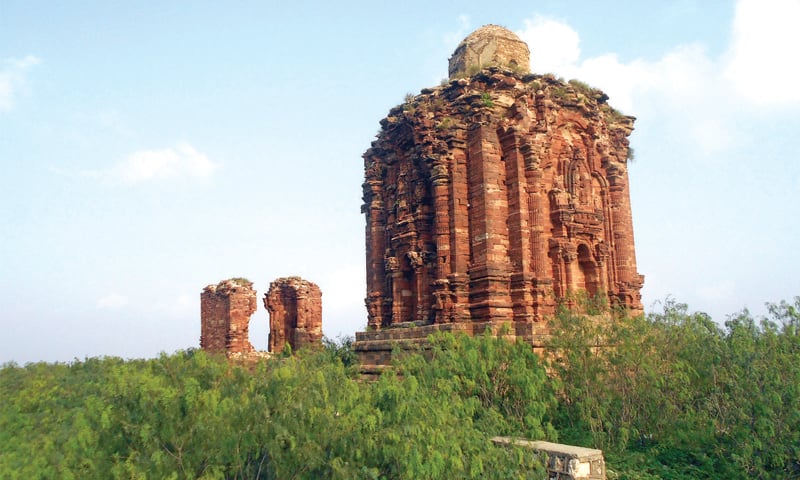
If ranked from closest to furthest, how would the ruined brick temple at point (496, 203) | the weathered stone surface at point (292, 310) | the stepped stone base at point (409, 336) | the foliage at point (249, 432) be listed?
the foliage at point (249, 432) < the stepped stone base at point (409, 336) < the ruined brick temple at point (496, 203) < the weathered stone surface at point (292, 310)

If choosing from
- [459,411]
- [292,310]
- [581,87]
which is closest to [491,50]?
[581,87]

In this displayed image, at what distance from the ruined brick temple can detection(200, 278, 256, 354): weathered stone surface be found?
44.2 ft

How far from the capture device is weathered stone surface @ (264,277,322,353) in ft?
94.8

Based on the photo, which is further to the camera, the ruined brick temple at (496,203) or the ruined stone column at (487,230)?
the ruined brick temple at (496,203)

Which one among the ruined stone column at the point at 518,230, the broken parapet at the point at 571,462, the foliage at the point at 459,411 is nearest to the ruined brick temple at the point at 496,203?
the ruined stone column at the point at 518,230

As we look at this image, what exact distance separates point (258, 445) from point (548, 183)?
36.7 ft

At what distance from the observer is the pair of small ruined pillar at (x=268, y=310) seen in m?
28.7

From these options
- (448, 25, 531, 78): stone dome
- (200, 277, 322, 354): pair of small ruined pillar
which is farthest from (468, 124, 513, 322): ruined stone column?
(200, 277, 322, 354): pair of small ruined pillar

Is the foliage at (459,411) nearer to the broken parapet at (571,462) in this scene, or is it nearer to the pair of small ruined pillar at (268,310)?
the broken parapet at (571,462)

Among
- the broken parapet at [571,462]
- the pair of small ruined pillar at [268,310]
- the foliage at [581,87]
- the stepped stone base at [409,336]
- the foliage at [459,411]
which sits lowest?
the broken parapet at [571,462]

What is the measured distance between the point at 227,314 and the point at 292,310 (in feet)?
10.7

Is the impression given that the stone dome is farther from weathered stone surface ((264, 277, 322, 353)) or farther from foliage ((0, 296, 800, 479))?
weathered stone surface ((264, 277, 322, 353))

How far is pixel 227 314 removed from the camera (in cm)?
2875

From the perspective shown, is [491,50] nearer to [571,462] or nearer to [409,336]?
[409,336]
